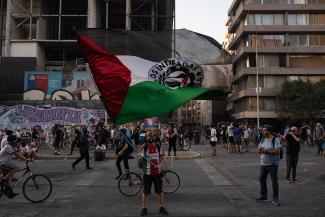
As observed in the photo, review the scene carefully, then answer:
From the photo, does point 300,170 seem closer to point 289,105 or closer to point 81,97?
point 81,97

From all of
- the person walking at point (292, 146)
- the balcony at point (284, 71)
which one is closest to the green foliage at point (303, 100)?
the balcony at point (284, 71)

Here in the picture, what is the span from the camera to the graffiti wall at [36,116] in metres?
32.7

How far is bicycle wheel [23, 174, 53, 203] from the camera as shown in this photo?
10000 millimetres

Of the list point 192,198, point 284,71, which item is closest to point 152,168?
point 192,198

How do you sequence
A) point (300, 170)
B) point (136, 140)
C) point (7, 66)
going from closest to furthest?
point (300, 170), point (136, 140), point (7, 66)

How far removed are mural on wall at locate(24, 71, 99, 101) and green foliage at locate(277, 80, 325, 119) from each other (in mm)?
22330

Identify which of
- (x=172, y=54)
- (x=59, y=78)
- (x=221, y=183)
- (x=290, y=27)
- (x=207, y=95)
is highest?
(x=290, y=27)

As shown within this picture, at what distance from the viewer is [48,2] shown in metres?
57.9

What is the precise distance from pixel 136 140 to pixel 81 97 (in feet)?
69.7

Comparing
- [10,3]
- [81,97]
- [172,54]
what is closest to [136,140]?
[172,54]

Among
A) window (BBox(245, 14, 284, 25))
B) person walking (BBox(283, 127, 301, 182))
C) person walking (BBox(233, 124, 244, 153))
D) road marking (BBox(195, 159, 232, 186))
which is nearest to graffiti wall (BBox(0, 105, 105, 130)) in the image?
person walking (BBox(233, 124, 244, 153))

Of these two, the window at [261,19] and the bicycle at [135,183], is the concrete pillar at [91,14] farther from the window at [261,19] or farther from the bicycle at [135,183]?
the bicycle at [135,183]

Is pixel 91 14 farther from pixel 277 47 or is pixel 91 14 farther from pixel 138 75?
pixel 138 75

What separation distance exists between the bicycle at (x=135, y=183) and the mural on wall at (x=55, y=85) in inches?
1432
